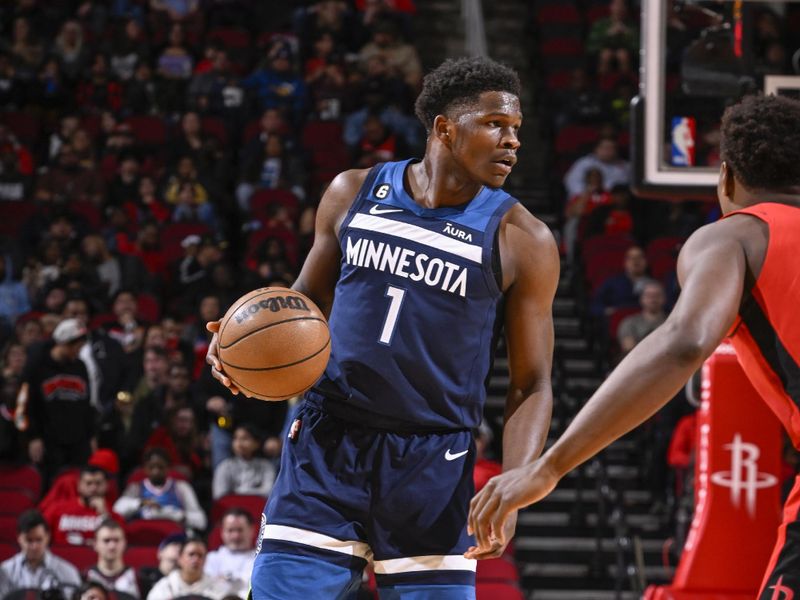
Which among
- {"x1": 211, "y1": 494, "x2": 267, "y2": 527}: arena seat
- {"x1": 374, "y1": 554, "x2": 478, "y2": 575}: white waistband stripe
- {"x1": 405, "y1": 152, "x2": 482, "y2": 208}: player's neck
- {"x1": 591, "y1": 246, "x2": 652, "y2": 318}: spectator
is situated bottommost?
{"x1": 211, "y1": 494, "x2": 267, "y2": 527}: arena seat

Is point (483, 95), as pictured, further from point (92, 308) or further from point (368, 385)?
point (92, 308)

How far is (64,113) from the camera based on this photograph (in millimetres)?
13609

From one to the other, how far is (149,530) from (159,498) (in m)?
0.40

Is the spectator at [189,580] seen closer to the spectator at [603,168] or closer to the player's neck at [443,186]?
the player's neck at [443,186]

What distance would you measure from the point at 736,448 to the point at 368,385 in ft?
10.4

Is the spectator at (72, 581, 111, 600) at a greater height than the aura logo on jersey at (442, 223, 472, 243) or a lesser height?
lesser

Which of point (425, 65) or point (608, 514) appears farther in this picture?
point (425, 65)

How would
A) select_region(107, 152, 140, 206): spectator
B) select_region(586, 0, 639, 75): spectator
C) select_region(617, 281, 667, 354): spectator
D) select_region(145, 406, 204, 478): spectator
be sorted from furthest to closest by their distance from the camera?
select_region(586, 0, 639, 75): spectator, select_region(107, 152, 140, 206): spectator, select_region(617, 281, 667, 354): spectator, select_region(145, 406, 204, 478): spectator

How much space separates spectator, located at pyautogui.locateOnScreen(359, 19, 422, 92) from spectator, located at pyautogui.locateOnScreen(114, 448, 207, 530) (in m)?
6.28

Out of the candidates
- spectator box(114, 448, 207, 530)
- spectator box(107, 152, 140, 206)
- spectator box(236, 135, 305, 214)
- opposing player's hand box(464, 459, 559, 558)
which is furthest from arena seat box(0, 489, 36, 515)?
opposing player's hand box(464, 459, 559, 558)

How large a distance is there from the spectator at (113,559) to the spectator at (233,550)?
450mm

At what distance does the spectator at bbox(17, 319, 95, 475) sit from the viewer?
9250 mm

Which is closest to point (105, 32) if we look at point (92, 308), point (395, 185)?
point (92, 308)

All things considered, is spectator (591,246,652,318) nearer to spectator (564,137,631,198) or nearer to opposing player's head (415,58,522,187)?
spectator (564,137,631,198)
